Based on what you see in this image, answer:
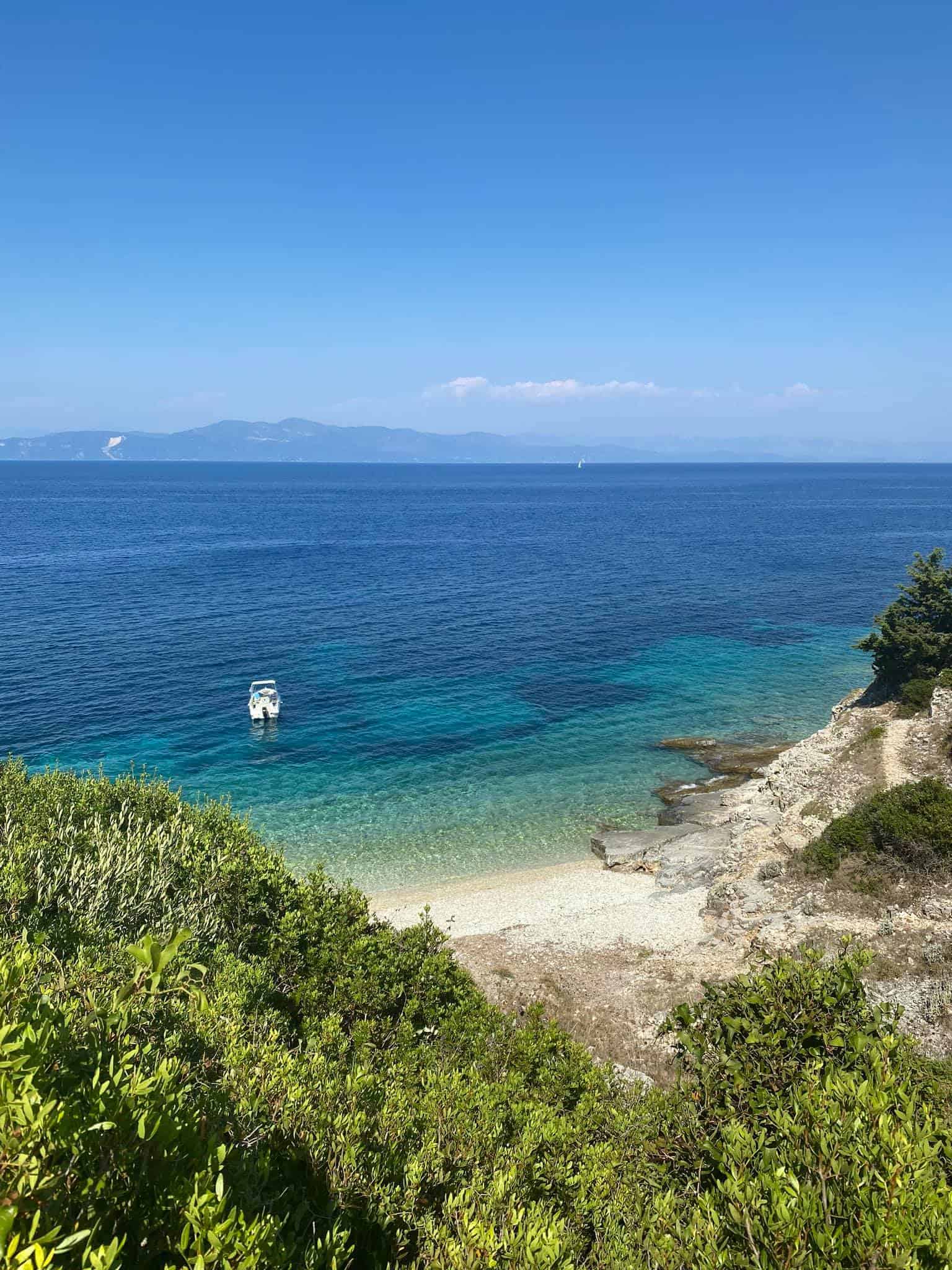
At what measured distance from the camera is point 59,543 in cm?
11381

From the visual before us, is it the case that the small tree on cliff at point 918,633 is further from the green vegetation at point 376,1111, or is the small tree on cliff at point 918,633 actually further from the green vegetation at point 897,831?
the green vegetation at point 376,1111

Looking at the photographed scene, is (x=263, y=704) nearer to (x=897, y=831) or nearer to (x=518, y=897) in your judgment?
(x=518, y=897)

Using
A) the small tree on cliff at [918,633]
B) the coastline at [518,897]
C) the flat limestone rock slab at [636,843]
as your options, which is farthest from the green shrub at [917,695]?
the flat limestone rock slab at [636,843]

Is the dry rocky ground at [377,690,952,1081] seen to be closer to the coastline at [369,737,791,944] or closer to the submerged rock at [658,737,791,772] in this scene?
the coastline at [369,737,791,944]

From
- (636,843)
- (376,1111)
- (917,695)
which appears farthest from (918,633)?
(376,1111)

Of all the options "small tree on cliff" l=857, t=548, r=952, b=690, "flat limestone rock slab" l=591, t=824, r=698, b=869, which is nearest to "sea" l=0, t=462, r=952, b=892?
"flat limestone rock slab" l=591, t=824, r=698, b=869

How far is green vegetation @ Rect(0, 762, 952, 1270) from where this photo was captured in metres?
6.16

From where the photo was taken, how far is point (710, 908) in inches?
1171

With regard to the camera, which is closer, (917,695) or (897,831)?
(897,831)

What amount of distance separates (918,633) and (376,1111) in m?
46.1

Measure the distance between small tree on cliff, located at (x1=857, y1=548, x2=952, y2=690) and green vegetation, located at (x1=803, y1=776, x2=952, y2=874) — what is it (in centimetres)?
1740

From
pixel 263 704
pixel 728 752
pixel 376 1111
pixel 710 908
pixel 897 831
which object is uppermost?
pixel 376 1111

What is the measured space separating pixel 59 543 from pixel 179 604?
165 ft

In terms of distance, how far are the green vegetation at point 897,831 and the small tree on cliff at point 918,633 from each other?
17399mm
